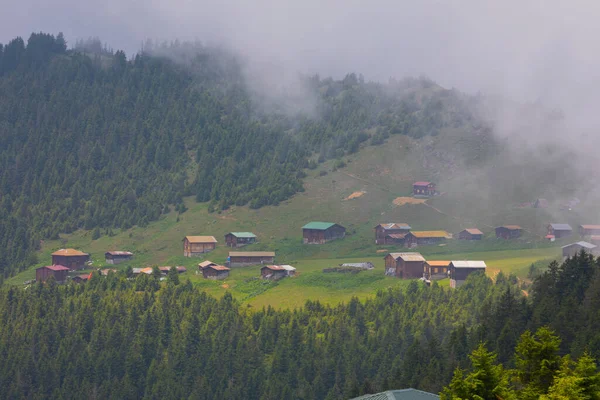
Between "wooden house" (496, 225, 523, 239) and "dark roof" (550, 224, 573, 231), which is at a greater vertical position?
"dark roof" (550, 224, 573, 231)

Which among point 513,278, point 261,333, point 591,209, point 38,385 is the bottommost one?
point 38,385

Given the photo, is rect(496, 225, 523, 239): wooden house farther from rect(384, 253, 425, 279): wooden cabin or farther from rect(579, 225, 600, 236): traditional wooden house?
rect(384, 253, 425, 279): wooden cabin

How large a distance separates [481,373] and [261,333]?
91.0m

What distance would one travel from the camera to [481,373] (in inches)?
2137

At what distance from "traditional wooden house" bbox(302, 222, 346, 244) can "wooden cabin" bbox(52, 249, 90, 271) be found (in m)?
44.6

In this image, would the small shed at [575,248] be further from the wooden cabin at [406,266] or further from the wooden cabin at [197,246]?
the wooden cabin at [197,246]

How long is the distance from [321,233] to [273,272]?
25.9m

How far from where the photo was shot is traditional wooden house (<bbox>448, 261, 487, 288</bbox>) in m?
153

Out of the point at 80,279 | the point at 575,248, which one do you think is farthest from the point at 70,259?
the point at 575,248

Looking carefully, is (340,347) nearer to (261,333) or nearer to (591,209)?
(261,333)

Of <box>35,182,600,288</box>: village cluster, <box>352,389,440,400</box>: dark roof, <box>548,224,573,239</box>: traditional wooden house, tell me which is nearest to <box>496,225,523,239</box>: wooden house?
<box>35,182,600,288</box>: village cluster

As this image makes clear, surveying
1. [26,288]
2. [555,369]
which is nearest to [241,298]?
[26,288]

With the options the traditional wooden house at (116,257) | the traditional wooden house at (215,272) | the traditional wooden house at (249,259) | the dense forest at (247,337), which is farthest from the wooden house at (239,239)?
the dense forest at (247,337)

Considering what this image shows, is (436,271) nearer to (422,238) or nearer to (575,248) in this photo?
(575,248)
